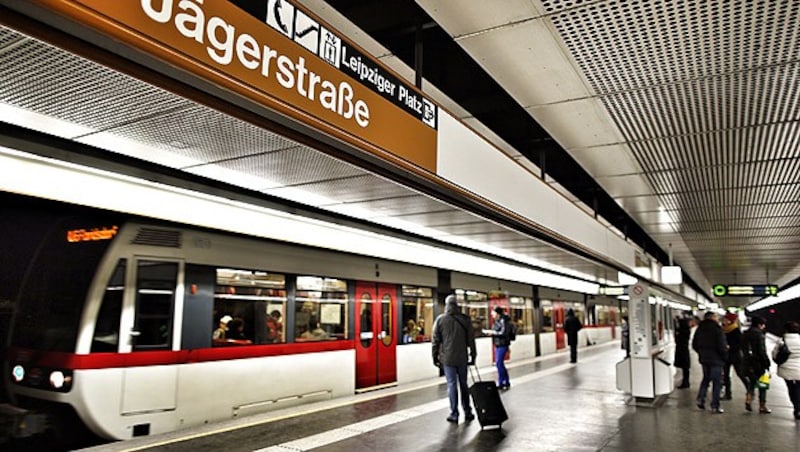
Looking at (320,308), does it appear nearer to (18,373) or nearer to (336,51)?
(18,373)

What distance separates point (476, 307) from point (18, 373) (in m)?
8.97

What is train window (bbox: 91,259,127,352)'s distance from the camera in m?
5.37

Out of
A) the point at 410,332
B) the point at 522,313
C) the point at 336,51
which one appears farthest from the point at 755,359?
the point at 336,51

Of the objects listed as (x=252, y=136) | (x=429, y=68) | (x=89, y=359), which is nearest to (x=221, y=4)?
(x=252, y=136)

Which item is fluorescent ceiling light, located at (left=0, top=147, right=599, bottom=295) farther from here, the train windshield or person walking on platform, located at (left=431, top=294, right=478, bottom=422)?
person walking on platform, located at (left=431, top=294, right=478, bottom=422)

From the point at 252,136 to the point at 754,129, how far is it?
13.4 feet

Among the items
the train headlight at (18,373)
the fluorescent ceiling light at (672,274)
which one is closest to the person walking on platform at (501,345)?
the fluorescent ceiling light at (672,274)

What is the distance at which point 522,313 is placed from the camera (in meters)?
15.3

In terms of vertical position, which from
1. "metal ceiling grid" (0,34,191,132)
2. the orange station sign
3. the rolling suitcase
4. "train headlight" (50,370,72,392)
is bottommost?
the rolling suitcase

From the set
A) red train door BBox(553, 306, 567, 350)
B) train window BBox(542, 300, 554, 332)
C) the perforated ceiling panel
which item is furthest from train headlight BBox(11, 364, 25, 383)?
red train door BBox(553, 306, 567, 350)

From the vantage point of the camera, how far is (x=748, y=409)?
26.0ft

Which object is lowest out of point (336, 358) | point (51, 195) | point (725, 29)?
point (336, 358)

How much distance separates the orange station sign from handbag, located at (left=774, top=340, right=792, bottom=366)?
20.8 feet

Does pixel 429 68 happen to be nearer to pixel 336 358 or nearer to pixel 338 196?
pixel 338 196
